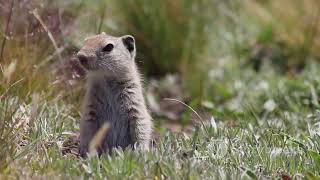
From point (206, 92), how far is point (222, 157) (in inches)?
165

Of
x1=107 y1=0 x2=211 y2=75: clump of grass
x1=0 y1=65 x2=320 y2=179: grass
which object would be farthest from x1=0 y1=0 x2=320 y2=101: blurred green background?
x1=0 y1=65 x2=320 y2=179: grass

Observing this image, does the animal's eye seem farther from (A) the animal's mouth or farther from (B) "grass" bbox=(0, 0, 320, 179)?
(B) "grass" bbox=(0, 0, 320, 179)

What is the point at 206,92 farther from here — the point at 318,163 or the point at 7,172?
the point at 7,172

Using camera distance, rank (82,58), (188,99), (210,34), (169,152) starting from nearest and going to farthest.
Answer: (169,152), (82,58), (188,99), (210,34)

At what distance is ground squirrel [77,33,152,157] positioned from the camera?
536cm

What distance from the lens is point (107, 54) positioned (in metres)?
5.46

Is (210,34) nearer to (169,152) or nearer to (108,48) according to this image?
(108,48)

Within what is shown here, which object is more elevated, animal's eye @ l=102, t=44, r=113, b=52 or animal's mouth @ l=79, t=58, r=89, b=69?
animal's eye @ l=102, t=44, r=113, b=52

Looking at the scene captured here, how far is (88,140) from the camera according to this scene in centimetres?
529

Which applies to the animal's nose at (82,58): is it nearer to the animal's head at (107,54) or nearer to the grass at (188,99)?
the animal's head at (107,54)

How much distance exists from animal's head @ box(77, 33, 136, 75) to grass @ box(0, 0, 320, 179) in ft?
1.53

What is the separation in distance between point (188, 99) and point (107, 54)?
3776 millimetres

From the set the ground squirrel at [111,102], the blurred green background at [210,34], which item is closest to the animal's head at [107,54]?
the ground squirrel at [111,102]

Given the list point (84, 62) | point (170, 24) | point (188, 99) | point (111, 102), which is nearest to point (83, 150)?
point (111, 102)
